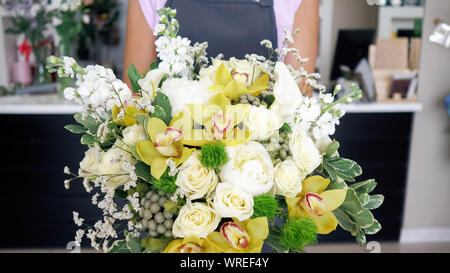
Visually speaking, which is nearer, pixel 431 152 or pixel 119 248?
pixel 119 248

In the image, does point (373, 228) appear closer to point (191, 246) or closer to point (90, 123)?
point (191, 246)

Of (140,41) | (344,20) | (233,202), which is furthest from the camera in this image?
(344,20)

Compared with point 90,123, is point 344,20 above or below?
above

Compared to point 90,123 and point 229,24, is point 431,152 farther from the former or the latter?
point 90,123

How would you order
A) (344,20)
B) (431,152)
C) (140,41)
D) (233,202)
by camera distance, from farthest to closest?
(344,20) → (431,152) → (140,41) → (233,202)

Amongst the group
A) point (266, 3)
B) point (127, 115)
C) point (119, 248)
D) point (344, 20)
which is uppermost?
point (344, 20)

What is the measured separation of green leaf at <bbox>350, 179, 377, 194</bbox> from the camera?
63 cm

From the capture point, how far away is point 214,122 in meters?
0.52

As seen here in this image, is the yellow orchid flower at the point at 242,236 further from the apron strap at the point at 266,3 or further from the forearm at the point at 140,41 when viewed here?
the apron strap at the point at 266,3

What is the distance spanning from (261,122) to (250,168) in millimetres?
67

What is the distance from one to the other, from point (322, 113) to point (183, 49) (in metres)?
0.24

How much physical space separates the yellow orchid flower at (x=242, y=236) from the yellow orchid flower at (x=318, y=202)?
0.06 m

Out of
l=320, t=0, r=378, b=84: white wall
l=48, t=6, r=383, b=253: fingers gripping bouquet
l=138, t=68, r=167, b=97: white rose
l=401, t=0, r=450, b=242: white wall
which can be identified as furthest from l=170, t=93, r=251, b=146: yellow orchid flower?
l=320, t=0, r=378, b=84: white wall

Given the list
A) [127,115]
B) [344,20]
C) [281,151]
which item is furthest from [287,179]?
Answer: [344,20]
